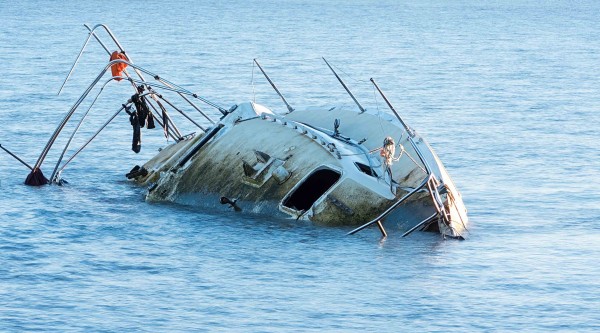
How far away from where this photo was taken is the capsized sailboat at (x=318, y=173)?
41156 mm

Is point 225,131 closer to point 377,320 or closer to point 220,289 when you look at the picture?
point 220,289

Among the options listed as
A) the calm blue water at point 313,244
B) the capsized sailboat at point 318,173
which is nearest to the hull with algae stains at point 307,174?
the capsized sailboat at point 318,173

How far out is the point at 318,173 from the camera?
43094mm

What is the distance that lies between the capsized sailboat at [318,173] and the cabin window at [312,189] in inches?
1.3

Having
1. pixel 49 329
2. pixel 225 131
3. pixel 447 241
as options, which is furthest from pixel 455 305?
pixel 225 131

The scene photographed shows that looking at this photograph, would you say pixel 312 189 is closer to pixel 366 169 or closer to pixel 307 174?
pixel 307 174

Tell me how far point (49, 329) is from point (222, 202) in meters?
11.4

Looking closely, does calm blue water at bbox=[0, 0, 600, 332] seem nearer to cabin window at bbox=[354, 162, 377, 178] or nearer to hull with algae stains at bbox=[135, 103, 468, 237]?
hull with algae stains at bbox=[135, 103, 468, 237]

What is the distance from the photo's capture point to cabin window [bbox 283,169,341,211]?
42938mm

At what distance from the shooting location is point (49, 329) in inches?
1335

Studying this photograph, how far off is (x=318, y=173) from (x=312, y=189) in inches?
25.9

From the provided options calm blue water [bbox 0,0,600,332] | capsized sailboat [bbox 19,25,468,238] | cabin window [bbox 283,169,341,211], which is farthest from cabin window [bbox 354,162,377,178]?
calm blue water [bbox 0,0,600,332]

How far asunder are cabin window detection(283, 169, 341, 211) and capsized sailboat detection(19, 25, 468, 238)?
0.03 m

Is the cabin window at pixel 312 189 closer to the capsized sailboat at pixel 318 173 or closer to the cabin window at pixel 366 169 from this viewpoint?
the capsized sailboat at pixel 318 173
